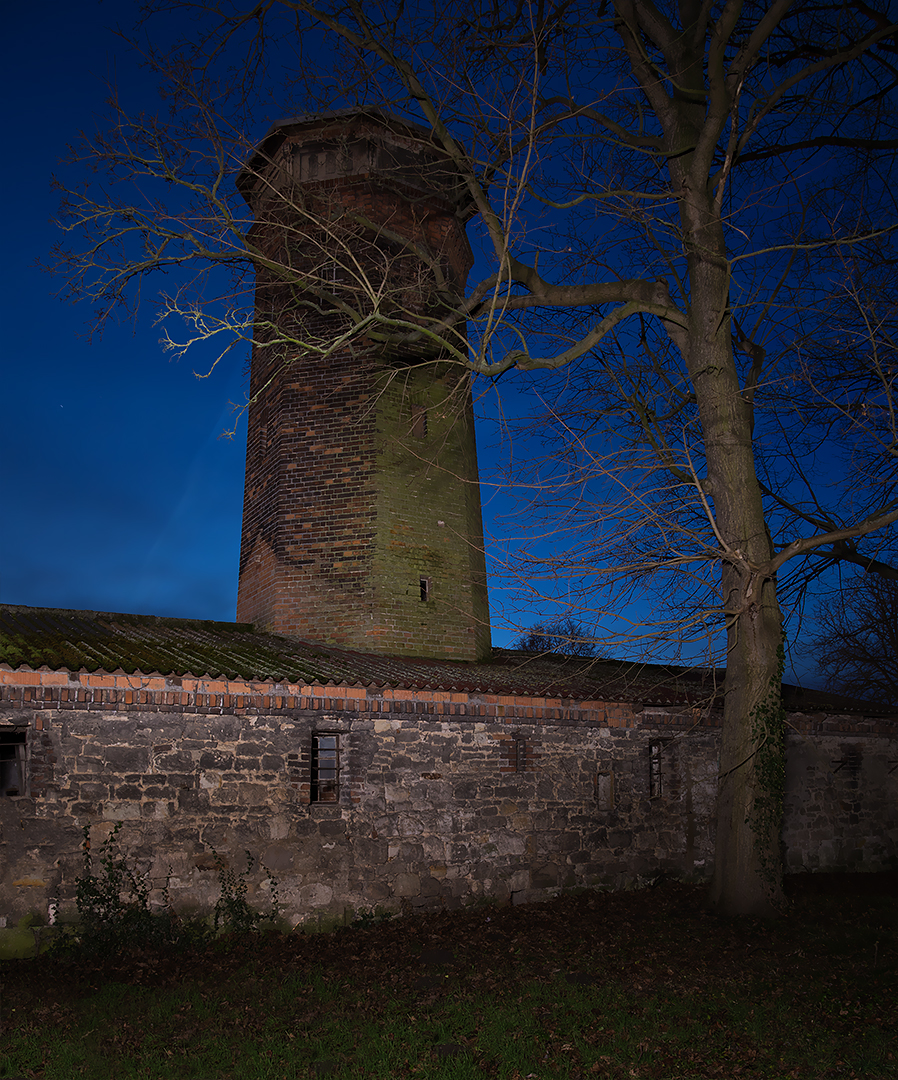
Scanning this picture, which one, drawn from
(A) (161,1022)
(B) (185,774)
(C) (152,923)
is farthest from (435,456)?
(A) (161,1022)

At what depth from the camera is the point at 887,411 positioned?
26.7ft

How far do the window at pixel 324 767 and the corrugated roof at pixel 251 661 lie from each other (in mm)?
775

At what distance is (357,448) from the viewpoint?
13.6 metres

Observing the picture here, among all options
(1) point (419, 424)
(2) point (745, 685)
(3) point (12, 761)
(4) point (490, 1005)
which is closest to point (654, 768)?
(2) point (745, 685)

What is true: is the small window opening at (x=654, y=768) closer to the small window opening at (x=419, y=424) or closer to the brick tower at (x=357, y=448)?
the brick tower at (x=357, y=448)

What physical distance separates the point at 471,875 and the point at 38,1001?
533cm

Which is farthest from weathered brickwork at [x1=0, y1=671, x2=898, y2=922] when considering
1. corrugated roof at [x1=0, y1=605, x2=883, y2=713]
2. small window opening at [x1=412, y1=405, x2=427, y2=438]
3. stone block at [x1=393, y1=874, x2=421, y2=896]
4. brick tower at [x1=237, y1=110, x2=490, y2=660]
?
small window opening at [x1=412, y1=405, x2=427, y2=438]

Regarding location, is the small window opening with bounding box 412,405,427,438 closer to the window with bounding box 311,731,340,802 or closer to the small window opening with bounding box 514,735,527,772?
the small window opening with bounding box 514,735,527,772

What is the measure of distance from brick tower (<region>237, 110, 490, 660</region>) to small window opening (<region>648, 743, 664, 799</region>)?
3498mm

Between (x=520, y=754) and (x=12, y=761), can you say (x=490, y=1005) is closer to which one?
(x=520, y=754)

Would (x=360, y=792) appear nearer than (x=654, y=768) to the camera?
Yes

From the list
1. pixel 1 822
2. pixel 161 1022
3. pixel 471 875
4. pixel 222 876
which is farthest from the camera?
pixel 471 875

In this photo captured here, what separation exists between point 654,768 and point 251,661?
21.2 feet

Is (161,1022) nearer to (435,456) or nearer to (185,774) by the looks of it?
(185,774)
